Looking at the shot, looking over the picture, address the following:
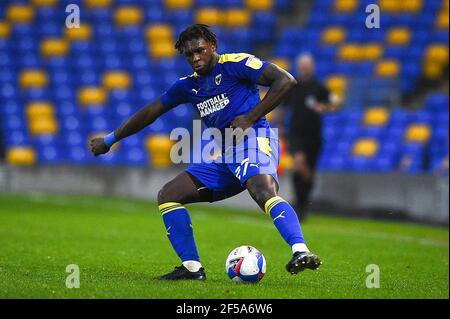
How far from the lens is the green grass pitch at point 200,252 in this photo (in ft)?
21.6

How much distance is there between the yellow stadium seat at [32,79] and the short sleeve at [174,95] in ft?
48.4

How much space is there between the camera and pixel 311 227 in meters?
13.1

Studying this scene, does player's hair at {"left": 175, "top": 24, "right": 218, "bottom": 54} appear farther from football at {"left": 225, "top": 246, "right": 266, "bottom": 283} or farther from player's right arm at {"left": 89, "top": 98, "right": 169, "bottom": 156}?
football at {"left": 225, "top": 246, "right": 266, "bottom": 283}

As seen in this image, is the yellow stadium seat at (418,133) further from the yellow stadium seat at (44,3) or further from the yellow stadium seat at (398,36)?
the yellow stadium seat at (44,3)

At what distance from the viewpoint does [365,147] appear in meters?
18.1

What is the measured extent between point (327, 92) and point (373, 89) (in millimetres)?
6063

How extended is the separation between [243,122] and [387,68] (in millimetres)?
14077

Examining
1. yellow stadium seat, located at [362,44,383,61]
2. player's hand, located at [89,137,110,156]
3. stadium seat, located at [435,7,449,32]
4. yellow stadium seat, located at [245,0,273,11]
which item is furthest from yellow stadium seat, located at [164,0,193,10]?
player's hand, located at [89,137,110,156]

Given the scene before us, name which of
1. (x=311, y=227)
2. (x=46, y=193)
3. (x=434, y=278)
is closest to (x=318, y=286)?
(x=434, y=278)

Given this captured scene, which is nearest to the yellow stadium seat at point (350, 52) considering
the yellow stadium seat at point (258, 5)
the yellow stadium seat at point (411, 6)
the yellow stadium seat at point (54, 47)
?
the yellow stadium seat at point (411, 6)

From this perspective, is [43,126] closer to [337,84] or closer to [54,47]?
[54,47]

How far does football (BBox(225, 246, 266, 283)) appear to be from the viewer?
22.8ft

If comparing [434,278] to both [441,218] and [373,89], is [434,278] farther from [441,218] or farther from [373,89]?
[373,89]

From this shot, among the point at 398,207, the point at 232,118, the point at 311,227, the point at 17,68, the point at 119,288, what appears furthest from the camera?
the point at 17,68
